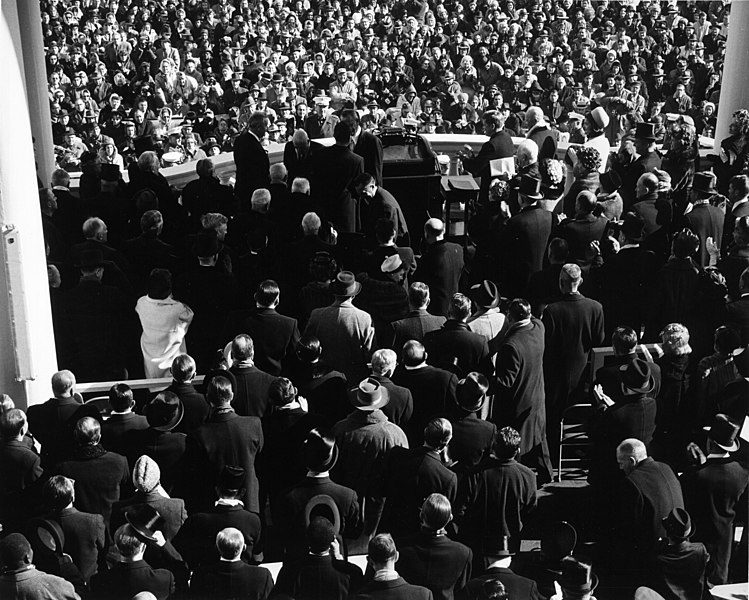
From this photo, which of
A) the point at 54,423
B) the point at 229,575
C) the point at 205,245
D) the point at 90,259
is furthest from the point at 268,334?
the point at 229,575

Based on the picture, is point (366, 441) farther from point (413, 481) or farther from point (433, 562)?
point (433, 562)

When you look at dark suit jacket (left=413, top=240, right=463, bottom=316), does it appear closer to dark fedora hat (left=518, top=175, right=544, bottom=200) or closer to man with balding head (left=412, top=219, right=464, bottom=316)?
man with balding head (left=412, top=219, right=464, bottom=316)

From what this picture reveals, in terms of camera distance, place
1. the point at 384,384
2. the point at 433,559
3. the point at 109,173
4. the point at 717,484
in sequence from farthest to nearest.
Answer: the point at 109,173 < the point at 384,384 < the point at 717,484 < the point at 433,559

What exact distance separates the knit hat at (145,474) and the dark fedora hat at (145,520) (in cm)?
15

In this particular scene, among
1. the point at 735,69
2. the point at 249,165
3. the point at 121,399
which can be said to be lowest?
the point at 121,399

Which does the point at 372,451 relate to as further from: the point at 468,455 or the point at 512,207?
the point at 512,207

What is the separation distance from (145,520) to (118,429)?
1.03 metres

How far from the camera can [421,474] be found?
6.89 meters

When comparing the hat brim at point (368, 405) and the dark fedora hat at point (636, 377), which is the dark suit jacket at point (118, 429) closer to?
the hat brim at point (368, 405)

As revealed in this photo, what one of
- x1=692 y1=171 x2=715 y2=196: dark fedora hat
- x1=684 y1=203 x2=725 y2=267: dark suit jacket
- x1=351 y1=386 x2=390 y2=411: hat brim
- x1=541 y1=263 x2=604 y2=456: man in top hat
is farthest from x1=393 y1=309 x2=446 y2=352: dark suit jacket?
x1=692 y1=171 x2=715 y2=196: dark fedora hat

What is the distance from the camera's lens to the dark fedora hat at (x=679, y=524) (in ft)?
20.6

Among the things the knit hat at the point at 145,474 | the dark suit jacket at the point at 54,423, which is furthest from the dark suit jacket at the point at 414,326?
the knit hat at the point at 145,474

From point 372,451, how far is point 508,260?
3.62m

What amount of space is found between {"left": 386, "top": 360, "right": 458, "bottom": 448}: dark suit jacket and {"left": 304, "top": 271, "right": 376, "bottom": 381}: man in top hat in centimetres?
93
